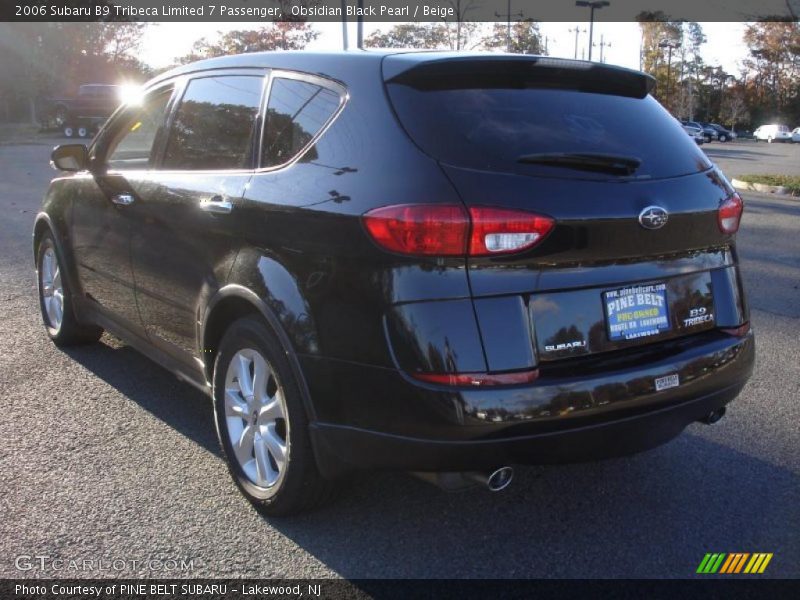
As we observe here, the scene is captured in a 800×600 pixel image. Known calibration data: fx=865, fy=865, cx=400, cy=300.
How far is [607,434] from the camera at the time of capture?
3.02m

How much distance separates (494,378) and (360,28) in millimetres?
24272

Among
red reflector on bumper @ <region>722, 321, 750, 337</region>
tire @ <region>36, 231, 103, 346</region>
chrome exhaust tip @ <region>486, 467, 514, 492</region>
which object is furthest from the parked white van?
chrome exhaust tip @ <region>486, 467, 514, 492</region>

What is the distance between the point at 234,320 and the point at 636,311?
1.64 metres

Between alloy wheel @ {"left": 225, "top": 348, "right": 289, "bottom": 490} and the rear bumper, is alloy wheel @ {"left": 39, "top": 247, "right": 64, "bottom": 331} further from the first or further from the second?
the rear bumper

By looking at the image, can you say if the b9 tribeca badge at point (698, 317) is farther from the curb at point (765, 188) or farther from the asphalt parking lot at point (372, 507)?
the curb at point (765, 188)

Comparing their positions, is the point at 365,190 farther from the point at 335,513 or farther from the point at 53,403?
the point at 53,403

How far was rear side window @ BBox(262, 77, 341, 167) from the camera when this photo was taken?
11.0 ft

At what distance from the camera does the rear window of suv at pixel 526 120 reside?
9.86 ft

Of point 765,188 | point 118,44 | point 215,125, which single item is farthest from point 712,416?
point 118,44

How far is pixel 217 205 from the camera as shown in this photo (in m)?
3.64

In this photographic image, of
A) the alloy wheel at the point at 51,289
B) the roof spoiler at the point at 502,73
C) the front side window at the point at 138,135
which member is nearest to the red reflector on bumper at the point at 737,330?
the roof spoiler at the point at 502,73

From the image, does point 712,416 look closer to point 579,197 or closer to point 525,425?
point 525,425

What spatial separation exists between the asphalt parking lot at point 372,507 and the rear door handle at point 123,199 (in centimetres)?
111

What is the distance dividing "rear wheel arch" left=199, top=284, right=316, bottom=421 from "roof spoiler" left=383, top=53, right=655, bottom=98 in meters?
0.99
